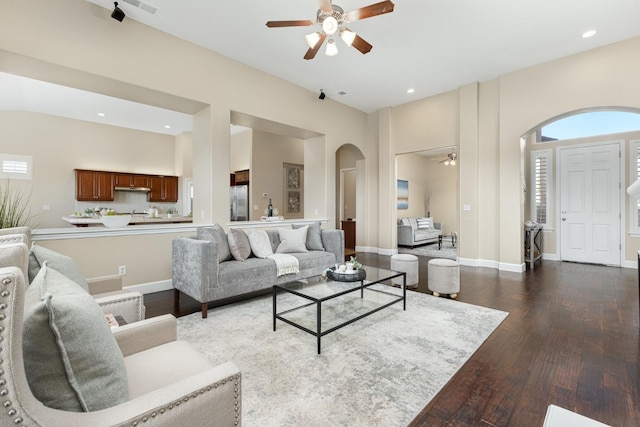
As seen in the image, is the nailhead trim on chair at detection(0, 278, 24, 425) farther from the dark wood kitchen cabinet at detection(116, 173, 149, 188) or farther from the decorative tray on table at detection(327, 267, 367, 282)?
the dark wood kitchen cabinet at detection(116, 173, 149, 188)

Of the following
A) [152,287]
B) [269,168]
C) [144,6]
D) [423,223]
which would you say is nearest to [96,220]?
[152,287]

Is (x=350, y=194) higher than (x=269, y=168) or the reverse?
the reverse

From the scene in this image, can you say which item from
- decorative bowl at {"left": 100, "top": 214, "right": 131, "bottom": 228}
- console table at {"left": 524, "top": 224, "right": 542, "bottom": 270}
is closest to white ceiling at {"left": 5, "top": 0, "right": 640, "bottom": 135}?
decorative bowl at {"left": 100, "top": 214, "right": 131, "bottom": 228}

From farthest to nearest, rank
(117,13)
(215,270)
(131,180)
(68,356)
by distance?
1. (131,180)
2. (117,13)
3. (215,270)
4. (68,356)

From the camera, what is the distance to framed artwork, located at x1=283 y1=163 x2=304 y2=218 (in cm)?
840

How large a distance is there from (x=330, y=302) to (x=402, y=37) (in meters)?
3.81

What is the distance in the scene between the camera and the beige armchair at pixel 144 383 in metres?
0.66

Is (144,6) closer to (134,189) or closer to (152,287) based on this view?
(152,287)

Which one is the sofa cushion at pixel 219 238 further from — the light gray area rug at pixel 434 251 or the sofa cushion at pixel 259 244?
the light gray area rug at pixel 434 251

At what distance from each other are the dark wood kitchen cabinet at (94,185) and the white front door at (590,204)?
1110cm

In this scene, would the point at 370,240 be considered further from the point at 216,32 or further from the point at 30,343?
the point at 30,343

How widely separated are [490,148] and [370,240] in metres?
3.35

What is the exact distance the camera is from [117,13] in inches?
135

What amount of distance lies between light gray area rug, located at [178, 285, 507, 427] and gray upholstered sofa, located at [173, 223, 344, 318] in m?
0.25
